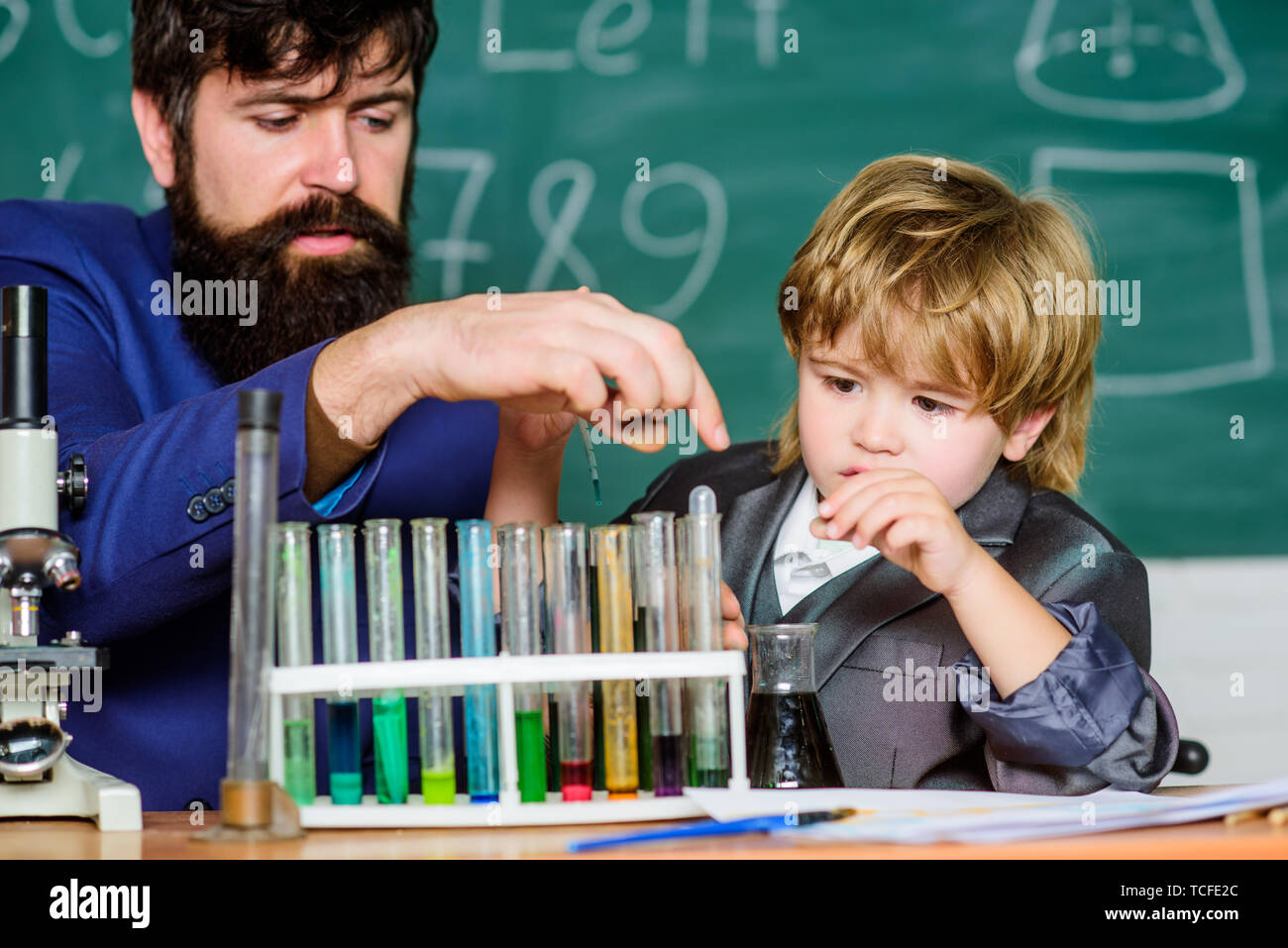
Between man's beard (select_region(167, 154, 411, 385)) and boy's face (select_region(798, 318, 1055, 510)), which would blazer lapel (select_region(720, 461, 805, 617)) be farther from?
man's beard (select_region(167, 154, 411, 385))

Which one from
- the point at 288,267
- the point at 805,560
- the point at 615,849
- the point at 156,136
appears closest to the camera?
the point at 615,849

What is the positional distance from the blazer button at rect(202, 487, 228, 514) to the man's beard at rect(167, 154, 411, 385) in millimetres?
786

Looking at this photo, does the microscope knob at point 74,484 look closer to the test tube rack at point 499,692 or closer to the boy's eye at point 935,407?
the test tube rack at point 499,692

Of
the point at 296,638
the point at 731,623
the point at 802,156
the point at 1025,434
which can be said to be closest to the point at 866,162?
the point at 802,156

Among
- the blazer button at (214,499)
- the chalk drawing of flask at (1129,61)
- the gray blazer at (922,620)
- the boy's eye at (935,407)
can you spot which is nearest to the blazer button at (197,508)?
the blazer button at (214,499)

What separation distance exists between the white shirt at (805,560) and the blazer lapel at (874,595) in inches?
1.2

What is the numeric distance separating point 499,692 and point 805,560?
0.72 m

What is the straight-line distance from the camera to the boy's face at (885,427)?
4.64ft

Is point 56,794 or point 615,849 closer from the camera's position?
point 615,849

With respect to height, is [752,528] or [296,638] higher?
[752,528]

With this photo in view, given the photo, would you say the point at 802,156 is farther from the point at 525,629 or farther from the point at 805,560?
the point at 525,629

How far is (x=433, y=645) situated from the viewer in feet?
3.00
